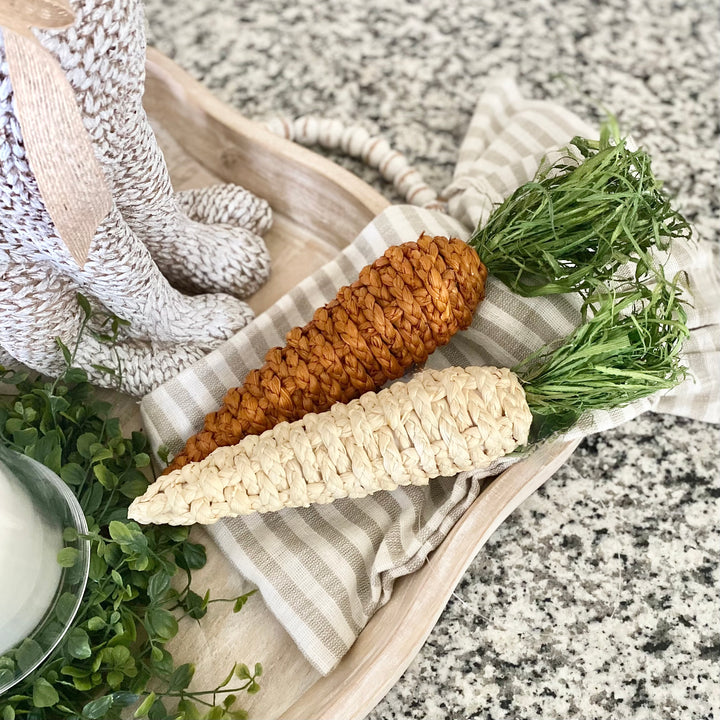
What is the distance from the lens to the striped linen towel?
43 centimetres

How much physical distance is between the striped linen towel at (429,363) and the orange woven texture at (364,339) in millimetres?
33

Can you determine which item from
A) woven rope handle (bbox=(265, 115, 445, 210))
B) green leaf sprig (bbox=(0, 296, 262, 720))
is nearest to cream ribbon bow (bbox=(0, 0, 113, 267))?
green leaf sprig (bbox=(0, 296, 262, 720))

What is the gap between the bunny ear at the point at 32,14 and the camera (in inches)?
11.0

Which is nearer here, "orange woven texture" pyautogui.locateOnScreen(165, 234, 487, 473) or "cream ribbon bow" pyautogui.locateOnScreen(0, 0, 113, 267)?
"cream ribbon bow" pyautogui.locateOnScreen(0, 0, 113, 267)

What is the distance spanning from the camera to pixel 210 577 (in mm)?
456

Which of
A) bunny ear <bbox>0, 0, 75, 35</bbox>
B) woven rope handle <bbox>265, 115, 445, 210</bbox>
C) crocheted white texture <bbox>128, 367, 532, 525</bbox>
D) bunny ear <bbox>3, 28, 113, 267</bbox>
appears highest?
bunny ear <bbox>0, 0, 75, 35</bbox>

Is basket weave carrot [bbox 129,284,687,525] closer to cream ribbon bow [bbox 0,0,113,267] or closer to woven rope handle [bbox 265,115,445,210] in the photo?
cream ribbon bow [bbox 0,0,113,267]

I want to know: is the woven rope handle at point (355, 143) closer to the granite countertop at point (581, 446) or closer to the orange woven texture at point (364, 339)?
the granite countertop at point (581, 446)

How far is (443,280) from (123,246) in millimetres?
180

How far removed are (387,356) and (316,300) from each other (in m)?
0.11

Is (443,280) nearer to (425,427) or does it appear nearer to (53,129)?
(425,427)

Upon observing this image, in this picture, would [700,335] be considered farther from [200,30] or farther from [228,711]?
[200,30]

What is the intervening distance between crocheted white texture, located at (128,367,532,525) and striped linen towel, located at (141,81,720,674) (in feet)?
0.16

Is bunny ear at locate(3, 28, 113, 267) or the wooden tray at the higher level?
bunny ear at locate(3, 28, 113, 267)
